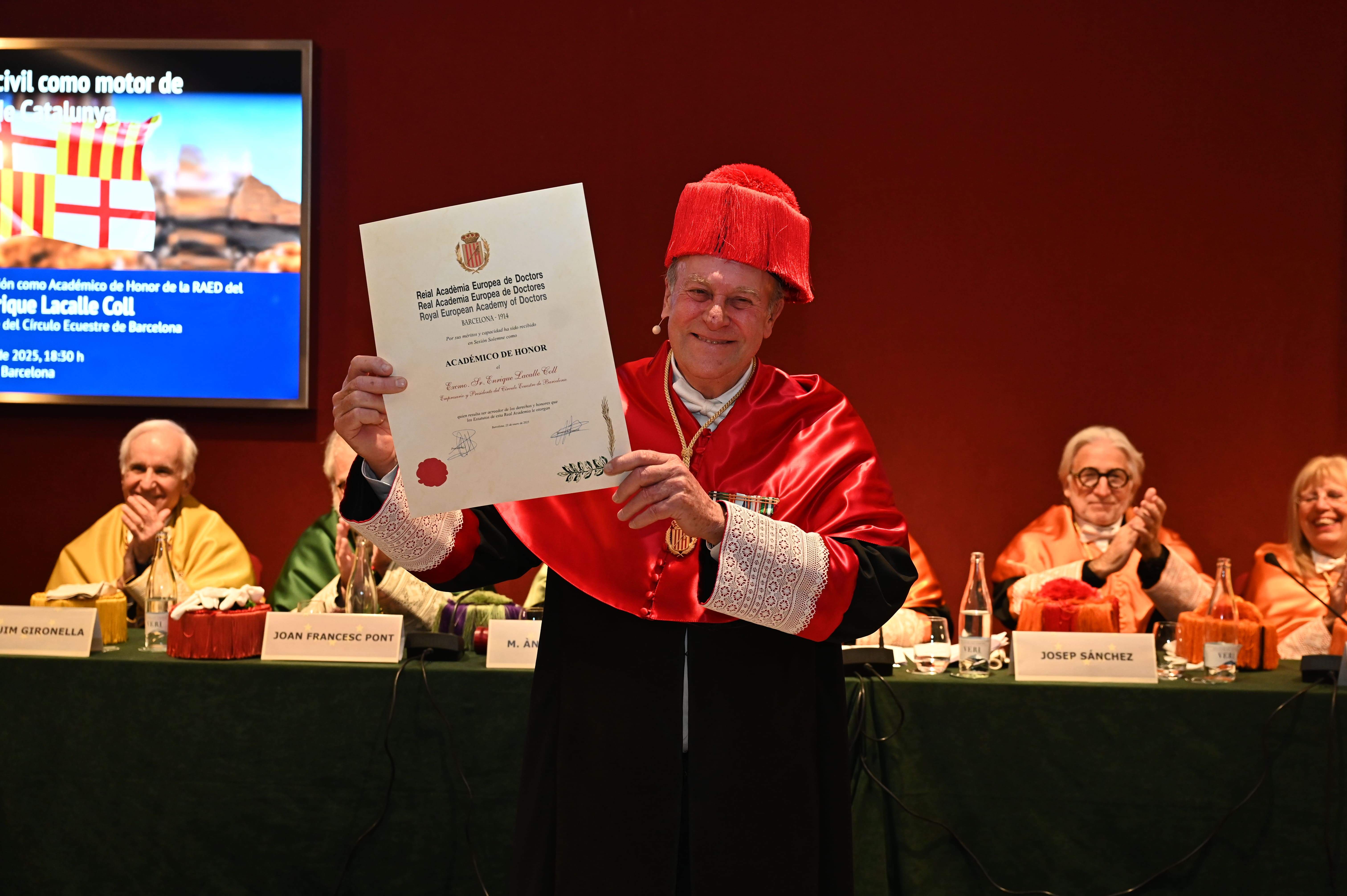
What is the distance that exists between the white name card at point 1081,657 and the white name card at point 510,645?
1.22 metres

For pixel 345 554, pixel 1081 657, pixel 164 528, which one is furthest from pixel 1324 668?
pixel 164 528

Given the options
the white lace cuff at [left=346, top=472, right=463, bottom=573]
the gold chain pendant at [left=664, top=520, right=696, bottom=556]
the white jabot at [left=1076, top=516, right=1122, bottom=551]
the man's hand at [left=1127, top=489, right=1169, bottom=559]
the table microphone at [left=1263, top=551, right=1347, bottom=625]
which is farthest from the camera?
the white jabot at [left=1076, top=516, right=1122, bottom=551]

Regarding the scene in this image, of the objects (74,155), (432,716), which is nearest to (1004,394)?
(432,716)

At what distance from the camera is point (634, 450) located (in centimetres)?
172

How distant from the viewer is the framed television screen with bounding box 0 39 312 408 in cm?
487

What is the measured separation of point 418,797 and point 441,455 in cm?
152

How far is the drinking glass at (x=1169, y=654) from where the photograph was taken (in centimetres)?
286

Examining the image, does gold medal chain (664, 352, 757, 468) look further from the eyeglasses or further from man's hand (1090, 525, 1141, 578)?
the eyeglasses

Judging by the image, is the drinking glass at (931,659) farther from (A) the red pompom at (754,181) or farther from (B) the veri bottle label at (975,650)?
(A) the red pompom at (754,181)

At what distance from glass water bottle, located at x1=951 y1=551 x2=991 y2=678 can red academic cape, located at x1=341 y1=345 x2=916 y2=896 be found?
120 cm

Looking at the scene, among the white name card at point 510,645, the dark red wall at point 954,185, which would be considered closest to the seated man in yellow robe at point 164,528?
the dark red wall at point 954,185

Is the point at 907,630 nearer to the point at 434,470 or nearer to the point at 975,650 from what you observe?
the point at 975,650

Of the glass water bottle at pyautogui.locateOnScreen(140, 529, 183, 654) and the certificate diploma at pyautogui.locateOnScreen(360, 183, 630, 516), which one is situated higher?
the certificate diploma at pyautogui.locateOnScreen(360, 183, 630, 516)

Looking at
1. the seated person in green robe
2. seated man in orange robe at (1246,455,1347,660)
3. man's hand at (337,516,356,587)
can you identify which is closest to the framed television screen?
the seated person in green robe
